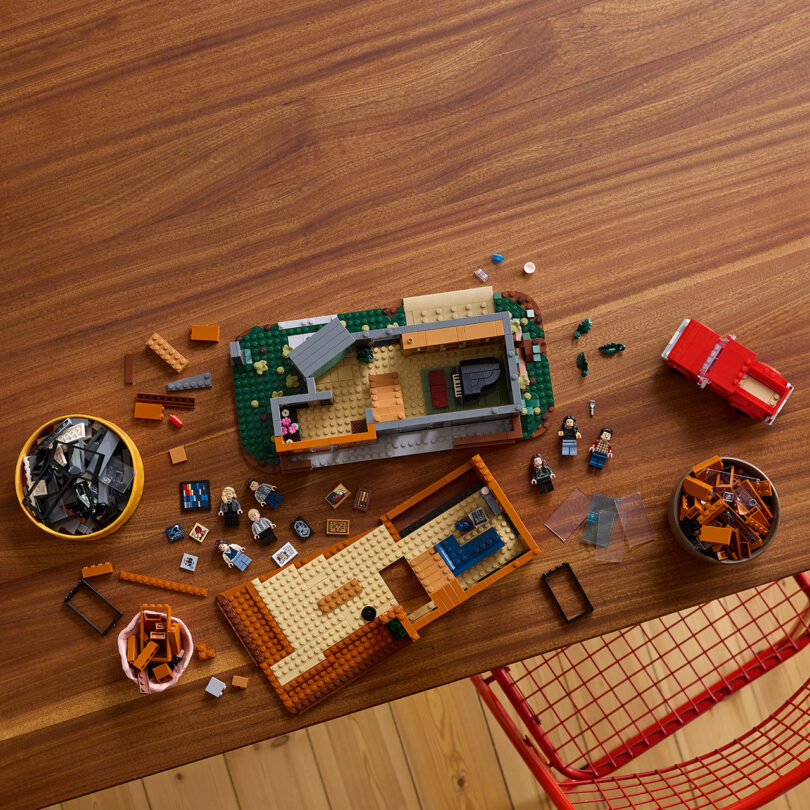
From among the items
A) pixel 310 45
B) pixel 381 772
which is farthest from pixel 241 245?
pixel 381 772

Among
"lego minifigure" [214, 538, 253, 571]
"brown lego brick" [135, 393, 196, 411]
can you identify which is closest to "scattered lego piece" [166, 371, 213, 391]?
"brown lego brick" [135, 393, 196, 411]

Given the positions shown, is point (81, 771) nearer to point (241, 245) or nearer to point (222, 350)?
point (222, 350)

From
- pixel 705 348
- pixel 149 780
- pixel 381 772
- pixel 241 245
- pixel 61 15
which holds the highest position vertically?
pixel 61 15

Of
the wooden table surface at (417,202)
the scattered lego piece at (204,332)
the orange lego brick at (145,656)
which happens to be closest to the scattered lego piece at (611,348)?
the wooden table surface at (417,202)

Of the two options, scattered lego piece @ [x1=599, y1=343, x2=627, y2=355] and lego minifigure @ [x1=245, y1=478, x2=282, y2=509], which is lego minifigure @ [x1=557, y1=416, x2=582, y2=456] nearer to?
scattered lego piece @ [x1=599, y1=343, x2=627, y2=355]

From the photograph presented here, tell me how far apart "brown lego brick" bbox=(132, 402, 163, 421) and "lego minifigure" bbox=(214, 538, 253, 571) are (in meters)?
0.37

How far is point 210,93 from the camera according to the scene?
1.94 metres

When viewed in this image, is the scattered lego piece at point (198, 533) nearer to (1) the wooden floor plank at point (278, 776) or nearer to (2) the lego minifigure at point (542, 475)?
(2) the lego minifigure at point (542, 475)

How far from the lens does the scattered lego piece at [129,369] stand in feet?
6.17

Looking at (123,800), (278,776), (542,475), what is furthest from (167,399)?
(123,800)

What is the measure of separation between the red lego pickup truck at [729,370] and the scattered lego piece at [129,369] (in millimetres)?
1388

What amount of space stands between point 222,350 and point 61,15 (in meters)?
1.01

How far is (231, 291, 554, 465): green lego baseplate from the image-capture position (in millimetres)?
1877

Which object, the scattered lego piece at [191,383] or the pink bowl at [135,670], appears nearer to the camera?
the pink bowl at [135,670]
